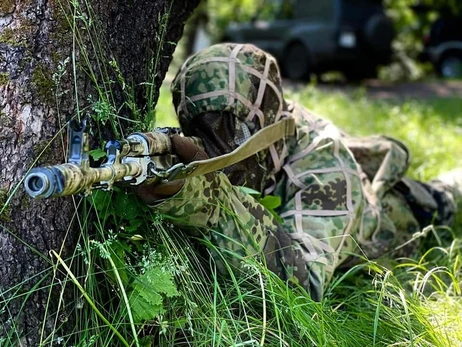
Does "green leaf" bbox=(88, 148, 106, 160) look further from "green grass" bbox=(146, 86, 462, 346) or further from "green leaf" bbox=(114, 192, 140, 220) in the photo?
"green grass" bbox=(146, 86, 462, 346)

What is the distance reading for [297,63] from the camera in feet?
46.6

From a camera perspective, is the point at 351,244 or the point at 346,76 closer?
the point at 351,244

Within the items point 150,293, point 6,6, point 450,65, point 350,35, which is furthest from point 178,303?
point 450,65

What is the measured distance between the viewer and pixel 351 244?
3033 millimetres

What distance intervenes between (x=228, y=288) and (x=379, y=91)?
11002 millimetres

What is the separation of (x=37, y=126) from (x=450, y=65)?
1516cm

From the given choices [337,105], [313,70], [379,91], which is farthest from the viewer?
[313,70]

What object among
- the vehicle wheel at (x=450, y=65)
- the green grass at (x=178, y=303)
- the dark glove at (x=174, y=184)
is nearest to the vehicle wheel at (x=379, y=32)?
the vehicle wheel at (x=450, y=65)

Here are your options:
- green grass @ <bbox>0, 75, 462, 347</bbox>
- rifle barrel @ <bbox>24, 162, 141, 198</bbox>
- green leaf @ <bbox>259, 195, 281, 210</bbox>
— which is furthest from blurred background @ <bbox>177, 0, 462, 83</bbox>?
rifle barrel @ <bbox>24, 162, 141, 198</bbox>

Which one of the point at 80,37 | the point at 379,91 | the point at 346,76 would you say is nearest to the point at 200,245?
the point at 80,37

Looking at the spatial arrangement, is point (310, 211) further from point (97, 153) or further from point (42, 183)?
point (42, 183)

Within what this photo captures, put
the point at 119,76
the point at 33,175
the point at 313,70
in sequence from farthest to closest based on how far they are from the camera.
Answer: the point at 313,70 < the point at 119,76 < the point at 33,175

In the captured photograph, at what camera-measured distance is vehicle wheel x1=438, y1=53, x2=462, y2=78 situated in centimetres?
1575

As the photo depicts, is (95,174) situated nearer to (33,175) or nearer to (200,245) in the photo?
(33,175)
